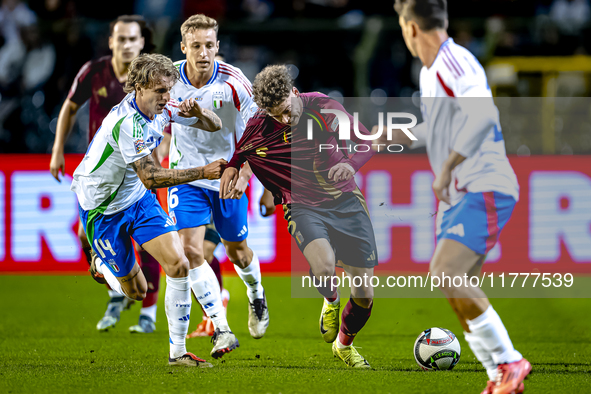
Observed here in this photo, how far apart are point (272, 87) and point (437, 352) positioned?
7.23 feet

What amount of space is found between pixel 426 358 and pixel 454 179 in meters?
1.53

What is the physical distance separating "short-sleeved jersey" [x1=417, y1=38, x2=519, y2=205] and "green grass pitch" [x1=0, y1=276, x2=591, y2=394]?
131cm

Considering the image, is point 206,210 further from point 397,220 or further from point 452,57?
point 397,220

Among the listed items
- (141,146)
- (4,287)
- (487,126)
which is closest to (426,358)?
(487,126)

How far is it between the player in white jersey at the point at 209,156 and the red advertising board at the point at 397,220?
125 inches

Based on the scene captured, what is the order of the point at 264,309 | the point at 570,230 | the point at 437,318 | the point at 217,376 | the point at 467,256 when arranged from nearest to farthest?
the point at 467,256, the point at 217,376, the point at 264,309, the point at 437,318, the point at 570,230

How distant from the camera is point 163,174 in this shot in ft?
15.2

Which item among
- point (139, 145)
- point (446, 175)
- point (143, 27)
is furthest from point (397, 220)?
point (446, 175)

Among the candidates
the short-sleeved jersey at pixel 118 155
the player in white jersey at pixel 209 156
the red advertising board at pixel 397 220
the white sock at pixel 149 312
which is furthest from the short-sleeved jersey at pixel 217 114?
the red advertising board at pixel 397 220

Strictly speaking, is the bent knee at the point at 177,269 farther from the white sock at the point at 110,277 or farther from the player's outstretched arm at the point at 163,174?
the white sock at the point at 110,277

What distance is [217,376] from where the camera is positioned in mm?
4469

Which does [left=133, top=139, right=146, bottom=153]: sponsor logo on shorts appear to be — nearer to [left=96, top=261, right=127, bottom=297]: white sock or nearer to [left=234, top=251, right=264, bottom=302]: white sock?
[left=96, top=261, right=127, bottom=297]: white sock

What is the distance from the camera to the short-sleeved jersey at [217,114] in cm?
550

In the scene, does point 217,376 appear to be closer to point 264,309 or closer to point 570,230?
point 264,309
